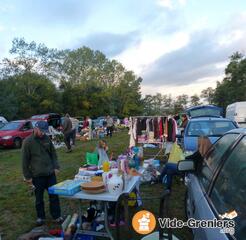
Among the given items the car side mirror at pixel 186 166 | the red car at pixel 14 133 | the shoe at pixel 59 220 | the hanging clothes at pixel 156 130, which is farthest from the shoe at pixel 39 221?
the red car at pixel 14 133

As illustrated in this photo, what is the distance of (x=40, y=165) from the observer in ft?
18.4

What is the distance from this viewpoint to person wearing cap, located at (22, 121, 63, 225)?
5613mm

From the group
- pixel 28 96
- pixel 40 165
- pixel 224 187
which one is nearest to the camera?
pixel 224 187

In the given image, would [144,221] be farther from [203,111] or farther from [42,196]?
[203,111]

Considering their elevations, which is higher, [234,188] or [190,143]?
[234,188]

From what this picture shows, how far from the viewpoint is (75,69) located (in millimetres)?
70438

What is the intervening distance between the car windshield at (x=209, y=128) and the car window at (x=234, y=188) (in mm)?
7537

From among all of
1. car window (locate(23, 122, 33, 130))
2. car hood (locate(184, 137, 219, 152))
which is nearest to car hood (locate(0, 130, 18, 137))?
car window (locate(23, 122, 33, 130))

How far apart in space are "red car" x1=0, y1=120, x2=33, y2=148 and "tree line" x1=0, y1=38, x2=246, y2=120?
1897 cm

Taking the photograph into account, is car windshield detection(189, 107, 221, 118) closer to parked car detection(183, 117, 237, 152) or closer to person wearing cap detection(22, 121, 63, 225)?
parked car detection(183, 117, 237, 152)

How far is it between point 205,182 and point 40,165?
3199 mm

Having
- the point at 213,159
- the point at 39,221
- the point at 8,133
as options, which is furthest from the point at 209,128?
the point at 8,133

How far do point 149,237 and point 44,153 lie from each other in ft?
9.30

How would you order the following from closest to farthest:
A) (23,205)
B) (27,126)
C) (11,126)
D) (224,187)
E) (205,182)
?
(224,187) < (205,182) < (23,205) < (11,126) < (27,126)
